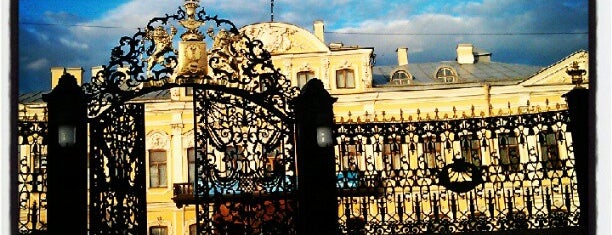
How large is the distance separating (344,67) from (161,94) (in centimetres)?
413

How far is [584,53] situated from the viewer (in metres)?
13.5

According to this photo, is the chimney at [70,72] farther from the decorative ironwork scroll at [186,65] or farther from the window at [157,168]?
the decorative ironwork scroll at [186,65]

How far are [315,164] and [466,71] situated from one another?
10.0m

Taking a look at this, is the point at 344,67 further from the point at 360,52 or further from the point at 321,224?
the point at 321,224

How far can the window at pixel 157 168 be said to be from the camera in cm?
1401

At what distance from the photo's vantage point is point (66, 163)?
6.63 m

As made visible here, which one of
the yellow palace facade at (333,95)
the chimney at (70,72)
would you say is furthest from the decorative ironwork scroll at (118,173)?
the chimney at (70,72)

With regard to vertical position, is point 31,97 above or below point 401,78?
below

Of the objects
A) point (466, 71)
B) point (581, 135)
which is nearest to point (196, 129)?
point (581, 135)

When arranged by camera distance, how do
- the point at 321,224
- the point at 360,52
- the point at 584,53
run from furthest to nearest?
the point at 360,52 < the point at 584,53 < the point at 321,224

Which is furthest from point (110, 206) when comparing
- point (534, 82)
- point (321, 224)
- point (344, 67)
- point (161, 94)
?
point (534, 82)

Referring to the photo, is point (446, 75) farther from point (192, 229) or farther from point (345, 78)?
point (192, 229)

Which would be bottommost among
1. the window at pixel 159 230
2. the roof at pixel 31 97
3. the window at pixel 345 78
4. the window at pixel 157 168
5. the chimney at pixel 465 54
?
the window at pixel 159 230

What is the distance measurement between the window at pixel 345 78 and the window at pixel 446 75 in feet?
7.30
